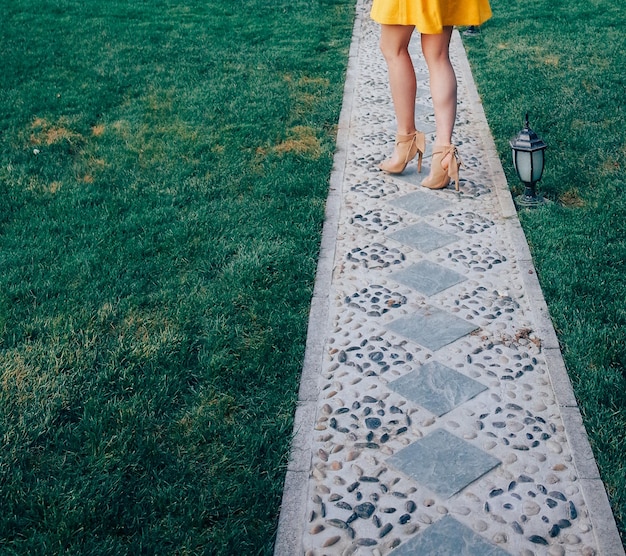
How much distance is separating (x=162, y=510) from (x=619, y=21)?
8.72 metres

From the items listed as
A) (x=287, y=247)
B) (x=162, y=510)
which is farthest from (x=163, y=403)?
(x=287, y=247)

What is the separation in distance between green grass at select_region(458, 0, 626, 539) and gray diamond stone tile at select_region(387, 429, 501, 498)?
0.44 metres

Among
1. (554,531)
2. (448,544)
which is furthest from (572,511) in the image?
(448,544)

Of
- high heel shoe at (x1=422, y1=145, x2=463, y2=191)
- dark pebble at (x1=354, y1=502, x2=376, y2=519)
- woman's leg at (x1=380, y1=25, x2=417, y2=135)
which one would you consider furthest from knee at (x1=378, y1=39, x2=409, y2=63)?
dark pebble at (x1=354, y1=502, x2=376, y2=519)

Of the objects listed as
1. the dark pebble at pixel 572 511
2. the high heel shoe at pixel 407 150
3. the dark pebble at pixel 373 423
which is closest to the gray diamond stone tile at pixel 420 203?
the high heel shoe at pixel 407 150

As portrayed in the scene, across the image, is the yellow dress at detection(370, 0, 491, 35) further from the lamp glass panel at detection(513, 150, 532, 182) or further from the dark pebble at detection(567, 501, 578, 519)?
the dark pebble at detection(567, 501, 578, 519)

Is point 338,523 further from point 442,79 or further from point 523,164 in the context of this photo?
point 442,79

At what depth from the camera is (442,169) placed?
4.58m

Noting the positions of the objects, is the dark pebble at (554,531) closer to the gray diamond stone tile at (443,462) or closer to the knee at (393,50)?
the gray diamond stone tile at (443,462)

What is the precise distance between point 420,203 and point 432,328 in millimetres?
1419

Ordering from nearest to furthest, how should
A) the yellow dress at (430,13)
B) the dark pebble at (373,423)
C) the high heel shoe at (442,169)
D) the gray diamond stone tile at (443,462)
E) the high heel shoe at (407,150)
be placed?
the gray diamond stone tile at (443,462)
the dark pebble at (373,423)
the yellow dress at (430,13)
the high heel shoe at (442,169)
the high heel shoe at (407,150)

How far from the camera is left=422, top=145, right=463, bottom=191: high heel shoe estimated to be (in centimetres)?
449

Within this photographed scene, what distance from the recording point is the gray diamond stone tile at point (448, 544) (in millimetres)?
2156

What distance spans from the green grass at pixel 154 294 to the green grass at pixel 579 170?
122 cm
